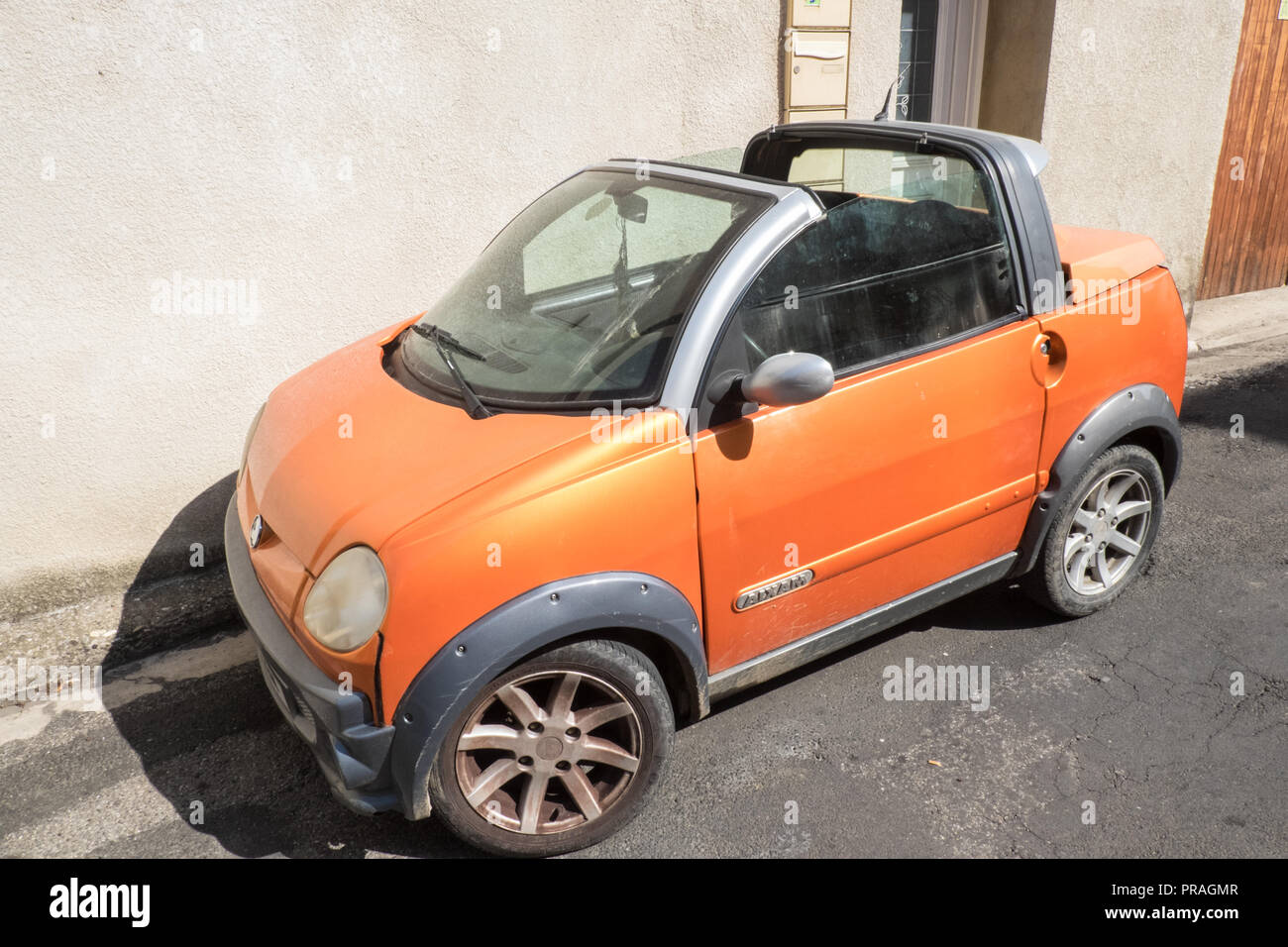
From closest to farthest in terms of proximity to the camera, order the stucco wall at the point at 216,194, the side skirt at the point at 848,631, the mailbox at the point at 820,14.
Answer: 1. the side skirt at the point at 848,631
2. the stucco wall at the point at 216,194
3. the mailbox at the point at 820,14

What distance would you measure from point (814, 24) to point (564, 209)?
2964 mm

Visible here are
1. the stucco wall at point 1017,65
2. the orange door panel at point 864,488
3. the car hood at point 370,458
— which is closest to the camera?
the car hood at point 370,458

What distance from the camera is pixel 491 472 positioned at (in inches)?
107

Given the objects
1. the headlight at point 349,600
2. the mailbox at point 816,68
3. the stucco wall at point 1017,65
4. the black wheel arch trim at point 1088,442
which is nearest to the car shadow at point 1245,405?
the black wheel arch trim at point 1088,442

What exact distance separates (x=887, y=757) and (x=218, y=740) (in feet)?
7.53

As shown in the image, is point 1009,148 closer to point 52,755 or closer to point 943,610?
point 943,610

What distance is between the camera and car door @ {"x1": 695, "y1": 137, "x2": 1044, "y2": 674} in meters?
2.97

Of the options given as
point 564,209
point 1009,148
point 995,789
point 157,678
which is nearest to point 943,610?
point 995,789

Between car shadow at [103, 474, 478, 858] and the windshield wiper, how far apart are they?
1.29 meters

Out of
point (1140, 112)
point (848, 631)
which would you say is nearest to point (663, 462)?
point (848, 631)

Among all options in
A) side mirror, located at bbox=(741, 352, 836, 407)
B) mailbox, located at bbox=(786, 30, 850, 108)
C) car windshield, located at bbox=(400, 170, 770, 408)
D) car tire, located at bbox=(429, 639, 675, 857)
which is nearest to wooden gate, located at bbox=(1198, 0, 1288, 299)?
mailbox, located at bbox=(786, 30, 850, 108)

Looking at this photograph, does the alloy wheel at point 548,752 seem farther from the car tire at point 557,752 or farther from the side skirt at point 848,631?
the side skirt at point 848,631

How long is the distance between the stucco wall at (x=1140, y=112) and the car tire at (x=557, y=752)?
5674mm

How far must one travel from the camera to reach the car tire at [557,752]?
2.77 m
